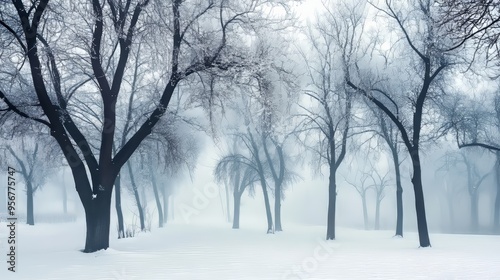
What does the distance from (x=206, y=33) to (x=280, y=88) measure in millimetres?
2630

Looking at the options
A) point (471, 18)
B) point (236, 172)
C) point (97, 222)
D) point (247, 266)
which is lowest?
point (247, 266)

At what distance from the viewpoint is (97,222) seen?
475 inches

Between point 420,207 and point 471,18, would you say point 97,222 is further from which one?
point 420,207

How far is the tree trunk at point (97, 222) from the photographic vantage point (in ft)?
39.5

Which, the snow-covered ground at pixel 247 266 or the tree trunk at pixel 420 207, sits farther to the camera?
→ the tree trunk at pixel 420 207

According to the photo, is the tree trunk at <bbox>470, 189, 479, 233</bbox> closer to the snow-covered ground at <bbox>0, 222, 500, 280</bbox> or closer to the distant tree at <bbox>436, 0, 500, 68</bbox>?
the snow-covered ground at <bbox>0, 222, 500, 280</bbox>

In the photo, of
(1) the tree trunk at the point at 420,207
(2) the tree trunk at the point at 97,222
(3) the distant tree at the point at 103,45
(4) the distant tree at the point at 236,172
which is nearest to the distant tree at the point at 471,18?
(3) the distant tree at the point at 103,45

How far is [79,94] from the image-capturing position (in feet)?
60.0

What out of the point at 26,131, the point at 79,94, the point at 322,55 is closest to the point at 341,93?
the point at 322,55

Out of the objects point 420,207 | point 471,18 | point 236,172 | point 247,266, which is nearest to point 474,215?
point 236,172

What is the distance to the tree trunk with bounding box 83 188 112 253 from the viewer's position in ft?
39.5

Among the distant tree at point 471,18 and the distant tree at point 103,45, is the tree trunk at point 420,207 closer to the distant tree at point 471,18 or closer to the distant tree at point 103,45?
the distant tree at point 103,45

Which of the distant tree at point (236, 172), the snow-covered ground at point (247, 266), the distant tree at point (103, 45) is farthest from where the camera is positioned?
the distant tree at point (236, 172)

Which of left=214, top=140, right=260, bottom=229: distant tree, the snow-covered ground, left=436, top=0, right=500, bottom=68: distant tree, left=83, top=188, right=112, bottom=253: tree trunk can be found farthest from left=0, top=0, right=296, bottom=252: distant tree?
left=214, top=140, right=260, bottom=229: distant tree
